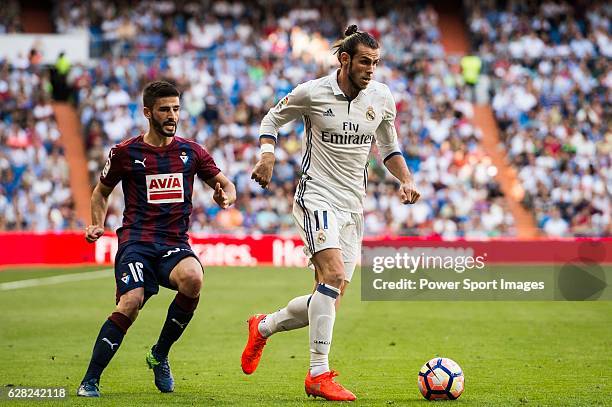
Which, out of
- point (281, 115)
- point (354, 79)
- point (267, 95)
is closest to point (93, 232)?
point (281, 115)

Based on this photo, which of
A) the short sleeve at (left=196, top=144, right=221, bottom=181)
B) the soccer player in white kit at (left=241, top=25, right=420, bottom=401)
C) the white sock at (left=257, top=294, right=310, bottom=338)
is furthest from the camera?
the short sleeve at (left=196, top=144, right=221, bottom=181)

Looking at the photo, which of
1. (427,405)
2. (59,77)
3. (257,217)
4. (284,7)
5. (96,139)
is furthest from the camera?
(284,7)

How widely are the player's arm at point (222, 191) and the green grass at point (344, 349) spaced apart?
4.83ft

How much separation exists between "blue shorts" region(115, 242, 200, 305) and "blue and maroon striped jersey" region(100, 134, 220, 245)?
7 centimetres

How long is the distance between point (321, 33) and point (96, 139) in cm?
811

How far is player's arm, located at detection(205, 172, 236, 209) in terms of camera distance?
824 cm

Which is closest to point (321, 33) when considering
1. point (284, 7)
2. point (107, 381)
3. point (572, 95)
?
point (284, 7)

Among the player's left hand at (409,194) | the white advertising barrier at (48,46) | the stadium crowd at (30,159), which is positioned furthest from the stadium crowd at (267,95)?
the player's left hand at (409,194)

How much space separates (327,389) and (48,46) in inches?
1047

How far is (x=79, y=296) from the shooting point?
59.5 feet

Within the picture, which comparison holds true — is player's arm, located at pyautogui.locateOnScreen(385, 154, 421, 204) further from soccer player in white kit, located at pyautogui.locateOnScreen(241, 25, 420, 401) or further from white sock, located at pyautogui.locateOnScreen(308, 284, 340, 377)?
white sock, located at pyautogui.locateOnScreen(308, 284, 340, 377)

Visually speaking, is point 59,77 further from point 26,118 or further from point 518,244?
point 518,244

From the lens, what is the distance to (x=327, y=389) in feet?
24.8

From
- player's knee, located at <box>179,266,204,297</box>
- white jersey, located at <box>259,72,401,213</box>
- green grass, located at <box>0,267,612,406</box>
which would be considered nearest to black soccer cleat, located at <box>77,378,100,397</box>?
green grass, located at <box>0,267,612,406</box>
